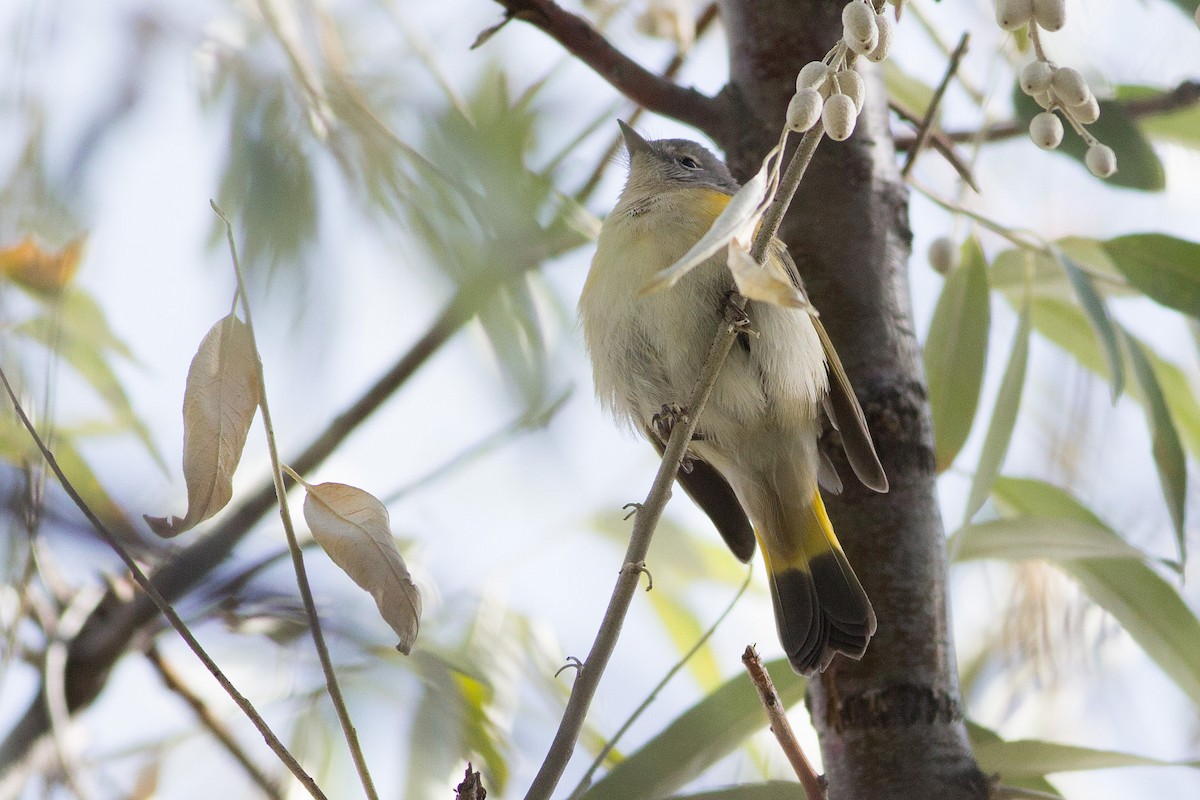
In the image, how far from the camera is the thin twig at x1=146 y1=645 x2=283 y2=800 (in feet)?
5.65

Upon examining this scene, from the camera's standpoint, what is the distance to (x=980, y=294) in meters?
2.12

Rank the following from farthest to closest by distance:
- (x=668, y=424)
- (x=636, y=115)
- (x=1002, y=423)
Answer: (x=636, y=115), (x=668, y=424), (x=1002, y=423)

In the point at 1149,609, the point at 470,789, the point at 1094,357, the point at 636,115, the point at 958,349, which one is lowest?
the point at 470,789

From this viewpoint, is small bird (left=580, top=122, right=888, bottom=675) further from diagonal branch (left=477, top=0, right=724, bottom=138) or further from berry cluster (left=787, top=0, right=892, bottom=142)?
berry cluster (left=787, top=0, right=892, bottom=142)

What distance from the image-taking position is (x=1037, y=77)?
1162mm

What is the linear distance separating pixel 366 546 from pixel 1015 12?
2.49 feet

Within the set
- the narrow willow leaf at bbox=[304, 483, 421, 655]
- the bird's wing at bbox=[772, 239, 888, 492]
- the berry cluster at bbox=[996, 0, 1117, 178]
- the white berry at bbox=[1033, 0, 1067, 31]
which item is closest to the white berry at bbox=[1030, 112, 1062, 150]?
the berry cluster at bbox=[996, 0, 1117, 178]

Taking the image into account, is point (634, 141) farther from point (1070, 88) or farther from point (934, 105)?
point (1070, 88)

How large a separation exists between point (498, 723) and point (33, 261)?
853 mm

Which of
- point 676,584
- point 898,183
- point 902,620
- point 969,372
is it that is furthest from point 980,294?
point 676,584

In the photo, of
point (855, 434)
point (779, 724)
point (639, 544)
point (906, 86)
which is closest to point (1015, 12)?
point (639, 544)

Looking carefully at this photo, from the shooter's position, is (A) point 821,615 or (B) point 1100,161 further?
(A) point 821,615

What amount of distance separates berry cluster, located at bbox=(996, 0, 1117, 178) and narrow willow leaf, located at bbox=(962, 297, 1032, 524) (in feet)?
1.96

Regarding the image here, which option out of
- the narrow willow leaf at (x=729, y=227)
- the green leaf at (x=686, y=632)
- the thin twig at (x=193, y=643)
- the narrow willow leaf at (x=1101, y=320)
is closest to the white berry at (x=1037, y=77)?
the narrow willow leaf at (x=729, y=227)
